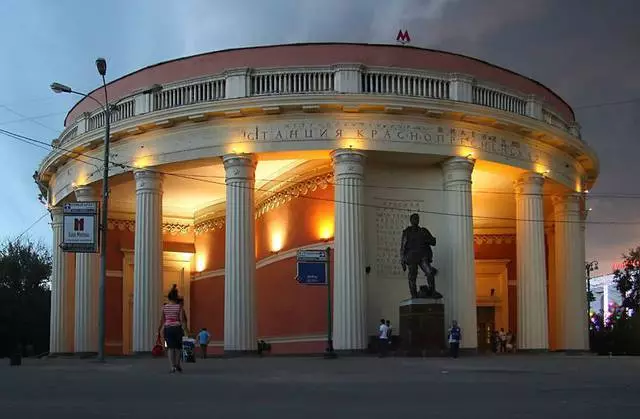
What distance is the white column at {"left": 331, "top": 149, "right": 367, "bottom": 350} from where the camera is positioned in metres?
29.8

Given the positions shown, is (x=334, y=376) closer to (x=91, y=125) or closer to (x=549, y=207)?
(x=91, y=125)

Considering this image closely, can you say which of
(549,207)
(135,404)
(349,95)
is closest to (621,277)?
(549,207)

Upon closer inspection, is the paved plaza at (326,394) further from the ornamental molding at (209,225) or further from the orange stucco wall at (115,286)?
the ornamental molding at (209,225)

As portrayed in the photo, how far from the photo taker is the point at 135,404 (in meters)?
11.5

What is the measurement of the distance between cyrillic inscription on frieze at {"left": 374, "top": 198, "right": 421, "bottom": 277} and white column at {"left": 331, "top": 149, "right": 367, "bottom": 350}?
1.96 meters

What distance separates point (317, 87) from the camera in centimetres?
3116

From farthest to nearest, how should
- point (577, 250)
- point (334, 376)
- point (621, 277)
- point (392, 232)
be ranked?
point (621, 277) < point (577, 250) < point (392, 232) < point (334, 376)

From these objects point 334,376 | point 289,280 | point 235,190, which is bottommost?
point 334,376

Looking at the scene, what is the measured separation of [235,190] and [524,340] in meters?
11.9

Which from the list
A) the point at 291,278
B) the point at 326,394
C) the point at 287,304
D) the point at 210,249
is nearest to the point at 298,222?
the point at 291,278

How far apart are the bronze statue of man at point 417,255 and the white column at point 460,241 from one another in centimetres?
220

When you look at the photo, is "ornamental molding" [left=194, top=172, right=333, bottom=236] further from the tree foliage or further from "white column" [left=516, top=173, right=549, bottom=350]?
the tree foliage

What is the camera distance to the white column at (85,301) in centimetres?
3631

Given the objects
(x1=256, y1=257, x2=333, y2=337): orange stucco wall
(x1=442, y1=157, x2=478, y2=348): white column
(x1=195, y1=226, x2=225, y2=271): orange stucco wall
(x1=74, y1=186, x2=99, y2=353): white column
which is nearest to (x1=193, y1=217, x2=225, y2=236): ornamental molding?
(x1=195, y1=226, x2=225, y2=271): orange stucco wall
